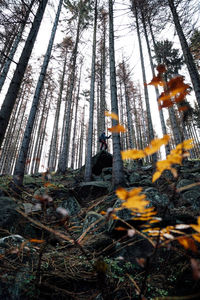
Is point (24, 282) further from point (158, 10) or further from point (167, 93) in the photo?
point (158, 10)

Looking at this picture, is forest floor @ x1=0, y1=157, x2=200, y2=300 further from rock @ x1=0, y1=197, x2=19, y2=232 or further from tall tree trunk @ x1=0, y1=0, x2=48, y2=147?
tall tree trunk @ x1=0, y1=0, x2=48, y2=147

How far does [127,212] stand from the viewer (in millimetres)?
2438

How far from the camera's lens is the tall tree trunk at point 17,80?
102 inches

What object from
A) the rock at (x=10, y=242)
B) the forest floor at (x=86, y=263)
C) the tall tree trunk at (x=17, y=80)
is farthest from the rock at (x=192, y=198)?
the tall tree trunk at (x=17, y=80)

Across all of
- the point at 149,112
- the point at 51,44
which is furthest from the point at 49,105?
the point at 149,112

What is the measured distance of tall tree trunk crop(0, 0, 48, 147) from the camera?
2578 millimetres

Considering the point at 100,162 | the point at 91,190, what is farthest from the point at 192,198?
the point at 100,162

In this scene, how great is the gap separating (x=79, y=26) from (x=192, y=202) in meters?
14.2

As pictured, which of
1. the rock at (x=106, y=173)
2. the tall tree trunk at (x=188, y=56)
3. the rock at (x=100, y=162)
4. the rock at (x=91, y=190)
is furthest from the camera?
the rock at (x=100, y=162)

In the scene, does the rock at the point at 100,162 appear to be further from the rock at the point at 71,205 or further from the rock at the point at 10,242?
the rock at the point at 10,242

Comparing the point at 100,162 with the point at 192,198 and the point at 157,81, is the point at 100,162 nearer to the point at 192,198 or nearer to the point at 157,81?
the point at 192,198

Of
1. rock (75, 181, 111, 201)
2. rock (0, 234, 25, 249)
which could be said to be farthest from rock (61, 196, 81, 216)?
rock (0, 234, 25, 249)

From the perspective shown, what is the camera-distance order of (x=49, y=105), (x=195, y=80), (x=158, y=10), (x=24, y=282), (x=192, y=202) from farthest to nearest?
(x=49, y=105) → (x=158, y=10) → (x=195, y=80) → (x=192, y=202) → (x=24, y=282)

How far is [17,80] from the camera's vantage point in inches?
112
